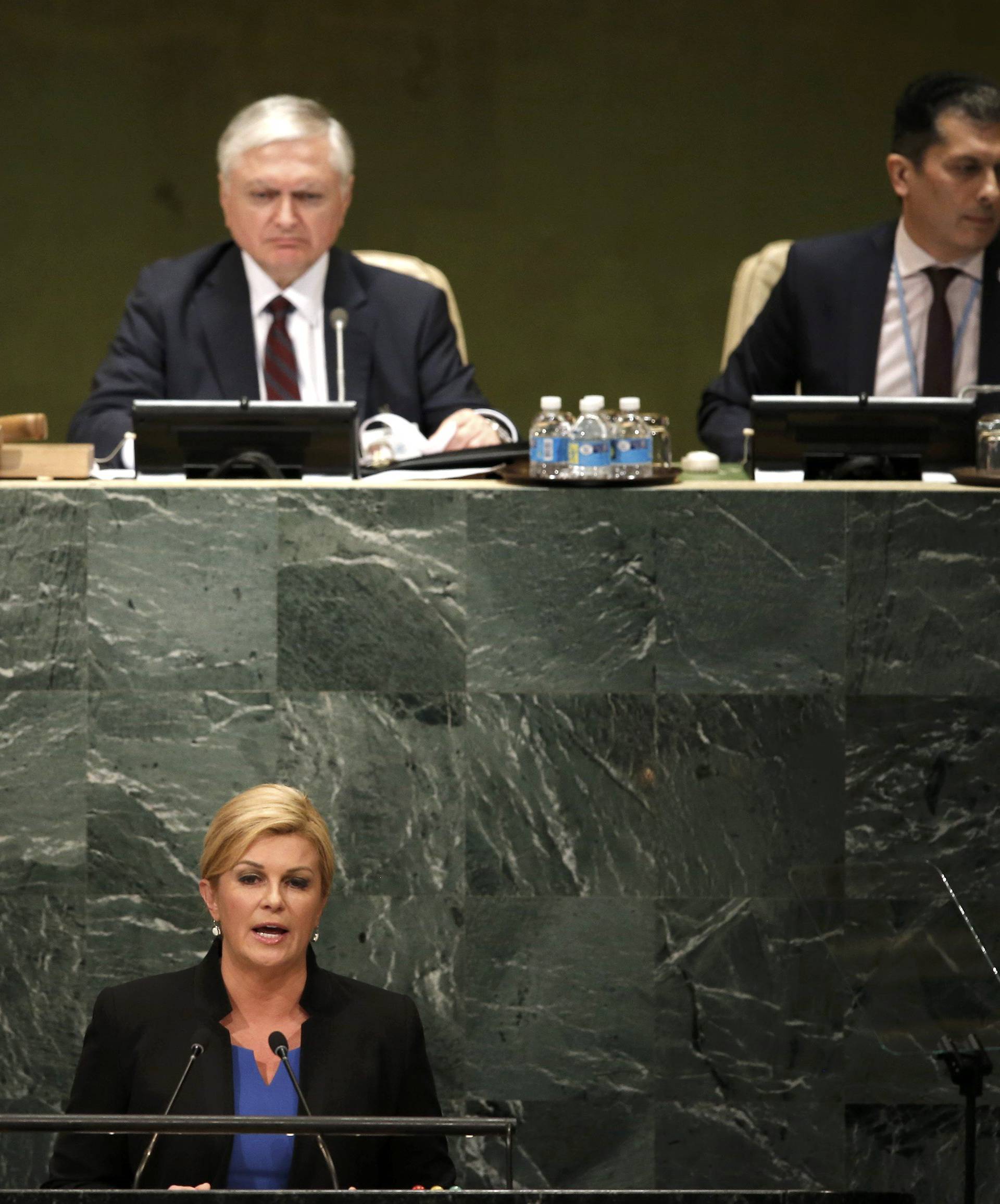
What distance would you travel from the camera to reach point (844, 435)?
2990 mm

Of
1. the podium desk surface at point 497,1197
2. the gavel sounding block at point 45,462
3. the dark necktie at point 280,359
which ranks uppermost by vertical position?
the dark necktie at point 280,359

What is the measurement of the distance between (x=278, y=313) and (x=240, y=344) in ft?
0.39

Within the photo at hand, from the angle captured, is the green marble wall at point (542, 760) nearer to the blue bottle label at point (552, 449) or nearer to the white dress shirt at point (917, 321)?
the blue bottle label at point (552, 449)

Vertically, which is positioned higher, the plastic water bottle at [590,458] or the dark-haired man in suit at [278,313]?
the dark-haired man in suit at [278,313]

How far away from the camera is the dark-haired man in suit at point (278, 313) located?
396cm

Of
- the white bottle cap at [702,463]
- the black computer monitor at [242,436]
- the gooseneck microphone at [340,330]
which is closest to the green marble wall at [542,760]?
the black computer monitor at [242,436]

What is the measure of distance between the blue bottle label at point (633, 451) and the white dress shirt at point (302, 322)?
1.32m

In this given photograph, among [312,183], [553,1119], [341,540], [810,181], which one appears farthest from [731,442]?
[810,181]

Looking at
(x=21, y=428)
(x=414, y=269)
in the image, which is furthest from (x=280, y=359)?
(x=21, y=428)

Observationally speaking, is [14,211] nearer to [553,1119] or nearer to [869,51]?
[869,51]

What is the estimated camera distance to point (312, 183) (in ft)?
13.0

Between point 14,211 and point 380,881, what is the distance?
371cm

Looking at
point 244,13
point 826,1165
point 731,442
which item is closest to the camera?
point 826,1165

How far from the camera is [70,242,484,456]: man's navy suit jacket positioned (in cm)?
398
